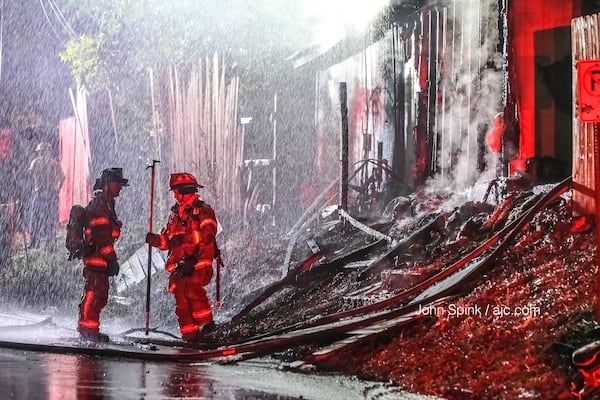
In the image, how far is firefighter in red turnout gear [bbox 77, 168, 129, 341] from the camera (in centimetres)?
1023

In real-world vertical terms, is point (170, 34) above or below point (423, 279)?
above

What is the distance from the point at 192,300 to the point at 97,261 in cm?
139

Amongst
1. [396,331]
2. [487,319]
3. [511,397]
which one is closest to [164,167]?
[396,331]

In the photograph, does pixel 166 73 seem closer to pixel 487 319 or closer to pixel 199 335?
pixel 199 335

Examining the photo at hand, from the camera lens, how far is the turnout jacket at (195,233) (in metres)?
9.77

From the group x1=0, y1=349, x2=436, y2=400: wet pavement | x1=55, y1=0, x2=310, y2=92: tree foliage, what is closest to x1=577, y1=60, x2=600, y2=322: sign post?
x1=0, y1=349, x2=436, y2=400: wet pavement

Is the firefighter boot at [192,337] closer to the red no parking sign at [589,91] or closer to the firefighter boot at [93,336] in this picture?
the firefighter boot at [93,336]

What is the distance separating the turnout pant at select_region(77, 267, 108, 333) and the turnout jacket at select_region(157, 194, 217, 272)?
3.66 feet

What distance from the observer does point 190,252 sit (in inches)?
386

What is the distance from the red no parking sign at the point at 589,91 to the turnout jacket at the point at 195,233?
469cm

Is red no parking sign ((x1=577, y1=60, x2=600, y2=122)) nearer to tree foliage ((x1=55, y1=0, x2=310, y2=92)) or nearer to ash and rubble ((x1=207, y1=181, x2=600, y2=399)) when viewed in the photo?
ash and rubble ((x1=207, y1=181, x2=600, y2=399))

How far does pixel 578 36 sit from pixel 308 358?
4324 mm

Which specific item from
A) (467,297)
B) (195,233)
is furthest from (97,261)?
(467,297)

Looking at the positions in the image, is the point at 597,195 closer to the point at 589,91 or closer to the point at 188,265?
the point at 589,91
